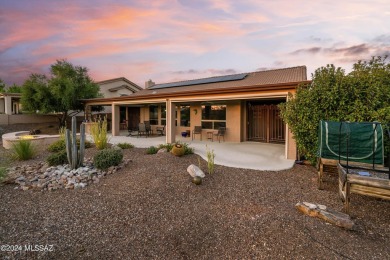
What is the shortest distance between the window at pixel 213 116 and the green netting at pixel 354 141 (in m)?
7.80

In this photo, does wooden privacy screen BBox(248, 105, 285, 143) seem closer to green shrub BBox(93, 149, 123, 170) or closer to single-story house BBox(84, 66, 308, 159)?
single-story house BBox(84, 66, 308, 159)

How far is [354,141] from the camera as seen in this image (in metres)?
4.84

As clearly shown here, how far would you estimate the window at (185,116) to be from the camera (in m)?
14.9

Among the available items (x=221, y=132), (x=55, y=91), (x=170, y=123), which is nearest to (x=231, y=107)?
(x=221, y=132)

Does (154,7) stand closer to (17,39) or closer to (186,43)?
(186,43)

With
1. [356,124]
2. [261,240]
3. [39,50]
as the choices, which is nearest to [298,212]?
[261,240]

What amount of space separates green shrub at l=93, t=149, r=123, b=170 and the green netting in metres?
6.22

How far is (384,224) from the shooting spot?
354 cm

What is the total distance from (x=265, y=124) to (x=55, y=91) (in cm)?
1778

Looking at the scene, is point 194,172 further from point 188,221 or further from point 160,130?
point 160,130

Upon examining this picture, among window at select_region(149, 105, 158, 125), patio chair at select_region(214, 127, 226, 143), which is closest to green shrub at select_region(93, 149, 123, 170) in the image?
patio chair at select_region(214, 127, 226, 143)

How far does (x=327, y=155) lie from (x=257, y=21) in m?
7.31

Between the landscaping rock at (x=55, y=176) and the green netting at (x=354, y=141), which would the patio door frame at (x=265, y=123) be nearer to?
the green netting at (x=354, y=141)

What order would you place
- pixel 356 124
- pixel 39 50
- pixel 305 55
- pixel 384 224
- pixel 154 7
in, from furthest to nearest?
pixel 305 55, pixel 39 50, pixel 154 7, pixel 356 124, pixel 384 224
